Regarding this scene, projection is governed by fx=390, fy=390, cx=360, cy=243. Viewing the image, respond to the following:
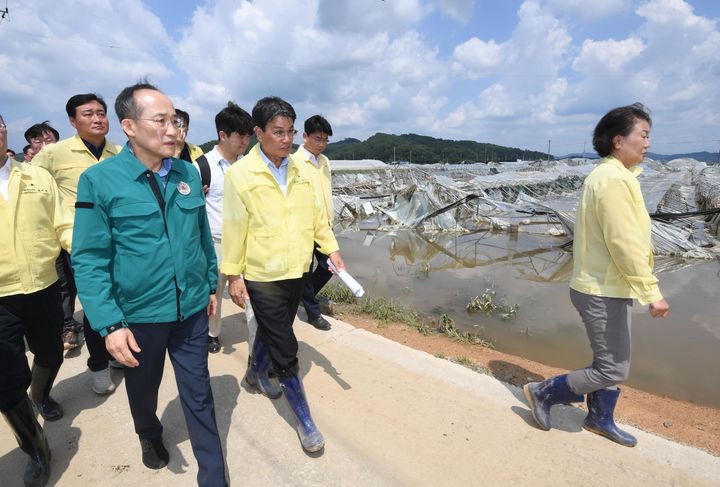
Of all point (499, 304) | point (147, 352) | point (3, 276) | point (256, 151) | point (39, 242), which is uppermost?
point (256, 151)

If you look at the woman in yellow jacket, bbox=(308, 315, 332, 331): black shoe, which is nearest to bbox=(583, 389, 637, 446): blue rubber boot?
the woman in yellow jacket

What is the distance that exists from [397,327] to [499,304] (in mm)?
2044

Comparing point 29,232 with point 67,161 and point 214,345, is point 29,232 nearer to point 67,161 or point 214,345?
point 67,161

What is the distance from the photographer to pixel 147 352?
1.90 meters

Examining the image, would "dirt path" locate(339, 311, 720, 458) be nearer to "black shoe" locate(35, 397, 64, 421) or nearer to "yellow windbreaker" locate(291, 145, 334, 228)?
"yellow windbreaker" locate(291, 145, 334, 228)

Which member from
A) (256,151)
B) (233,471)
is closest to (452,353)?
(233,471)

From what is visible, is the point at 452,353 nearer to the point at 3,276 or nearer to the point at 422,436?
the point at 422,436

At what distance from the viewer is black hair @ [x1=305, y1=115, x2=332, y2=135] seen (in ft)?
13.6

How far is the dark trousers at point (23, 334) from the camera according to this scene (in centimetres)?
202

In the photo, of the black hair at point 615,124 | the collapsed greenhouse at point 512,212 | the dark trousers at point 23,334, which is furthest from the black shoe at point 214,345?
the collapsed greenhouse at point 512,212

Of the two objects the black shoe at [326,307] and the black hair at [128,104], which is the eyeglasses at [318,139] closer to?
the black shoe at [326,307]

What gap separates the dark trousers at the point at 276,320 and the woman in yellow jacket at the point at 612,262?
1.73 meters

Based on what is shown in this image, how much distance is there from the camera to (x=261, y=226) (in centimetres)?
230

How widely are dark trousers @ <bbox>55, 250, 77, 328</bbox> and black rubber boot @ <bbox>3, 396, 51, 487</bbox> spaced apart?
4.87ft
